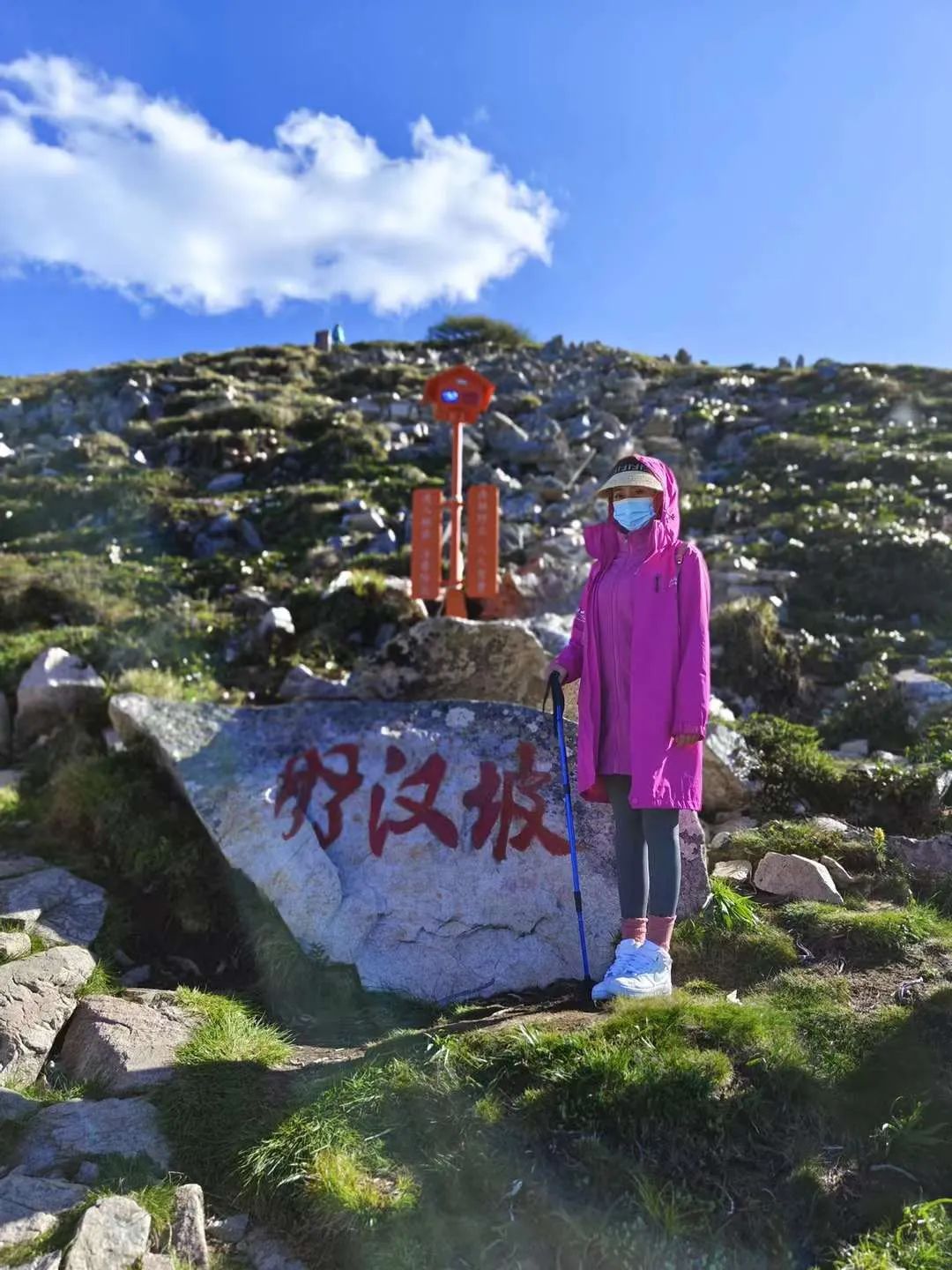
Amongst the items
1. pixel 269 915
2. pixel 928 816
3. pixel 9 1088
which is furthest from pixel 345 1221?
pixel 928 816

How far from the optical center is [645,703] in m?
3.61

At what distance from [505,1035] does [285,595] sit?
835 centimetres

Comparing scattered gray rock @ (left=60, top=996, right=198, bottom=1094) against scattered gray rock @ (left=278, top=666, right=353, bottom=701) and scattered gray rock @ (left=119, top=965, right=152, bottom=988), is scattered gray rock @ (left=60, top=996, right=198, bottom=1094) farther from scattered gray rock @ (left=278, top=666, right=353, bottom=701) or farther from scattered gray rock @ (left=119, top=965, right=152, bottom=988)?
scattered gray rock @ (left=278, top=666, right=353, bottom=701)

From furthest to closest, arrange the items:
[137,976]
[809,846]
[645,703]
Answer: [809,846]
[137,976]
[645,703]

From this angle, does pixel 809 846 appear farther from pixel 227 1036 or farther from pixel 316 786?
pixel 227 1036

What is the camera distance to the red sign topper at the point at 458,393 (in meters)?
12.1

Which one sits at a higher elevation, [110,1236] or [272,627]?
[272,627]

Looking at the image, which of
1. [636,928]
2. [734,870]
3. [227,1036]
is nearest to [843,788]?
[734,870]

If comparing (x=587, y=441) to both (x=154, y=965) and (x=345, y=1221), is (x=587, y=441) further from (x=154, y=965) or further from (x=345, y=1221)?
(x=345, y=1221)

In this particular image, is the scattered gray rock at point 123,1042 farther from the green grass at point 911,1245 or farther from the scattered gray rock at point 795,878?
the scattered gray rock at point 795,878

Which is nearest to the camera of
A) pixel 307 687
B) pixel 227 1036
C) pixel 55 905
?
pixel 227 1036

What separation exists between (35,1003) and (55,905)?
0.97 metres

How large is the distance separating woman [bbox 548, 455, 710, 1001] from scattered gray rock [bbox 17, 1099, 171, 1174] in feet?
5.94

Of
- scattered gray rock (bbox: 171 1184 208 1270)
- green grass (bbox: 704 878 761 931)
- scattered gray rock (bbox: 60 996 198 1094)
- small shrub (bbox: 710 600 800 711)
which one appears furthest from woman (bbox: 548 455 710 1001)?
small shrub (bbox: 710 600 800 711)
